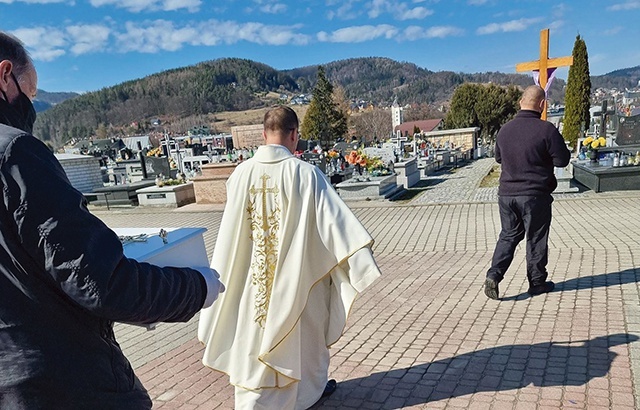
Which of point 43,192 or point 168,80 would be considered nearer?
point 43,192

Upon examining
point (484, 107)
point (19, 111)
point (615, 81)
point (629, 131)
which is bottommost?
point (629, 131)

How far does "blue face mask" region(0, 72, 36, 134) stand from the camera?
3.87 feet

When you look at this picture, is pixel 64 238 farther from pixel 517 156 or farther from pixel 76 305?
pixel 517 156

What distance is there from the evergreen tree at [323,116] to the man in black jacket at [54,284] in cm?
4340

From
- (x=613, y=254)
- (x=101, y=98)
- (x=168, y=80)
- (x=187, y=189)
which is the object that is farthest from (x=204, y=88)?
(x=613, y=254)

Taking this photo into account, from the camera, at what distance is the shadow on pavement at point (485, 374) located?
291 cm

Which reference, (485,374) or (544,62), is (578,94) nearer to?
(544,62)

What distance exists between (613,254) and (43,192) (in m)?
6.33

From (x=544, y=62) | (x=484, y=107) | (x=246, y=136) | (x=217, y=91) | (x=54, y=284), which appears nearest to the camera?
(x=54, y=284)

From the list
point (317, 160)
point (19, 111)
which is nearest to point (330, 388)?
point (19, 111)

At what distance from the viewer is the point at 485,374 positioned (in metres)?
3.08

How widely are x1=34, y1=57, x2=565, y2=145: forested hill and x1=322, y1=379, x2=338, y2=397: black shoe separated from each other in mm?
96366

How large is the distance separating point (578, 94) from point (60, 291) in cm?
2753

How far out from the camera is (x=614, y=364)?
3045 mm
